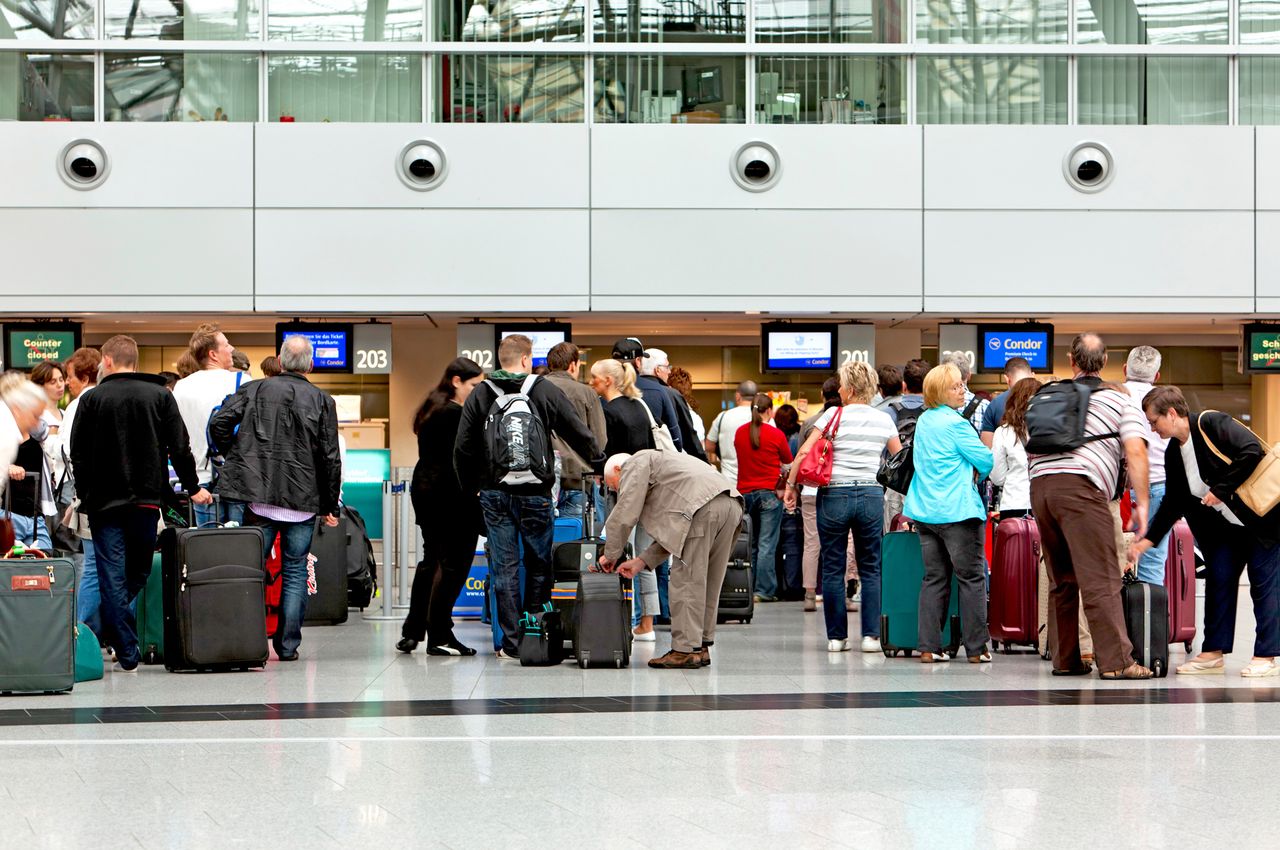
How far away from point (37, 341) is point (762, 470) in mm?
7852

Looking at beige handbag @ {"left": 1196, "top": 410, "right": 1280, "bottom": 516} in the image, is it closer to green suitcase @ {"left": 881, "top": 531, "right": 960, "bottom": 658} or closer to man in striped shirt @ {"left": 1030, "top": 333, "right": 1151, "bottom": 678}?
man in striped shirt @ {"left": 1030, "top": 333, "right": 1151, "bottom": 678}

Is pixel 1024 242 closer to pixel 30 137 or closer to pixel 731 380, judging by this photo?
pixel 731 380

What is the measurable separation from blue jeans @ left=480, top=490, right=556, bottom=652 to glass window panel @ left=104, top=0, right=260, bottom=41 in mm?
9264

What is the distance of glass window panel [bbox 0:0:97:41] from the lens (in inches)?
642

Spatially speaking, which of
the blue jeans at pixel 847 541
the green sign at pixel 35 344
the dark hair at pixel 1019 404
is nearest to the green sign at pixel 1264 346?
the dark hair at pixel 1019 404

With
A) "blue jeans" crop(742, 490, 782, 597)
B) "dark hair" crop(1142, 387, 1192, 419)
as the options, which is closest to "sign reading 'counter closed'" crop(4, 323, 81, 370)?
"blue jeans" crop(742, 490, 782, 597)

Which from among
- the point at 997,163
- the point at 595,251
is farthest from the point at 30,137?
the point at 997,163

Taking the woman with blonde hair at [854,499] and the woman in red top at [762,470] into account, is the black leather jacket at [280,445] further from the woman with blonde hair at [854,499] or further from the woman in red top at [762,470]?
the woman in red top at [762,470]

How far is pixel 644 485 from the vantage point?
318 inches

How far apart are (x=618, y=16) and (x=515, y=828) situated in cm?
1299

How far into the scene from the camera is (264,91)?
16.3 m

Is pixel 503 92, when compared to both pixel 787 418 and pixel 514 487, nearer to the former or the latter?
pixel 787 418

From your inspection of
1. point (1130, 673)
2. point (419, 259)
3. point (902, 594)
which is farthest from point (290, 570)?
point (419, 259)

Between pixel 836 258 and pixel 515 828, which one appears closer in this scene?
pixel 515 828
